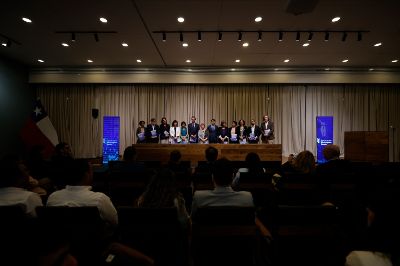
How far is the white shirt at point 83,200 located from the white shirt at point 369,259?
1.66 meters

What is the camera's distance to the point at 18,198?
205 centimetres

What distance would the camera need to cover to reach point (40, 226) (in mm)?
873

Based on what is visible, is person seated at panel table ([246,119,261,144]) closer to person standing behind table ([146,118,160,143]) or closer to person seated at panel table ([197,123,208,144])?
person seated at panel table ([197,123,208,144])

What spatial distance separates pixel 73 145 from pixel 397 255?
11.2 metres

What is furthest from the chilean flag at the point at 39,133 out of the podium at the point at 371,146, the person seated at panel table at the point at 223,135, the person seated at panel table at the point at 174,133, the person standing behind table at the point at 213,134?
the podium at the point at 371,146

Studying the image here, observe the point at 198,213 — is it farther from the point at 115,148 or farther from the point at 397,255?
the point at 115,148

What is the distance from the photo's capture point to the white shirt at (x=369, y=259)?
1.10m

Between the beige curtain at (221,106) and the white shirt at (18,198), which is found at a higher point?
the beige curtain at (221,106)

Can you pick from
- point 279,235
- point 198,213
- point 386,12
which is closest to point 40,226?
point 198,213

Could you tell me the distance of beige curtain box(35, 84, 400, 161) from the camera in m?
10.4

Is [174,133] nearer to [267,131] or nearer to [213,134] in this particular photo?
[213,134]

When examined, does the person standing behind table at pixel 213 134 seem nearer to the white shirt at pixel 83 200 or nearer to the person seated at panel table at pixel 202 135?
the person seated at panel table at pixel 202 135

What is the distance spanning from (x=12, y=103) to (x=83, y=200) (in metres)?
9.06

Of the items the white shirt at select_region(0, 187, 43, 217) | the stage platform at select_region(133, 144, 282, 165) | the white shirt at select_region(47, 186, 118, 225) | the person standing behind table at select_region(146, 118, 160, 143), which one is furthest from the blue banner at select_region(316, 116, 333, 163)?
the white shirt at select_region(0, 187, 43, 217)
